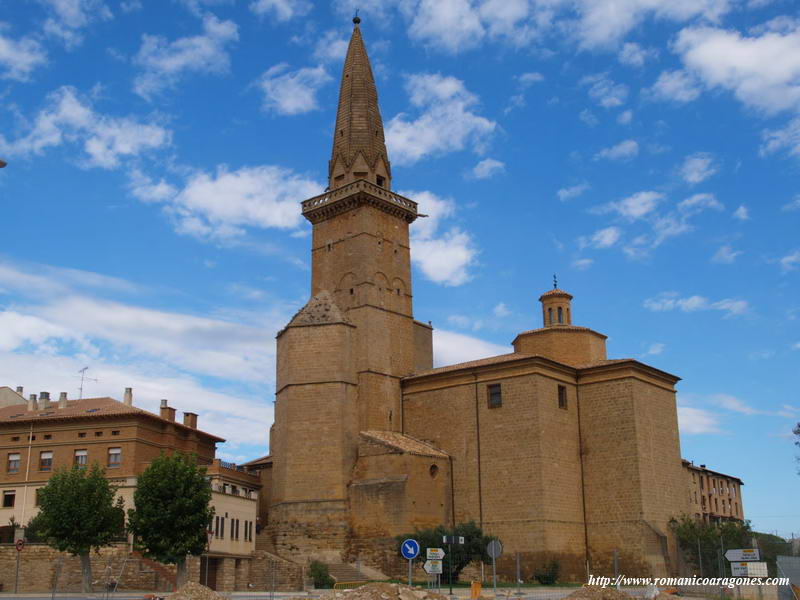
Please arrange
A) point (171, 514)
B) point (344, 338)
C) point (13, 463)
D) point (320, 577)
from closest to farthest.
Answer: point (171, 514), point (320, 577), point (13, 463), point (344, 338)

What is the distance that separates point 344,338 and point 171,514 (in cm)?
1577

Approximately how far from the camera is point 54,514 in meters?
33.7

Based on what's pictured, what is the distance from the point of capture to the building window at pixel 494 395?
147 feet

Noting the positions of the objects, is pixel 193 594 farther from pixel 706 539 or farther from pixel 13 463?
pixel 706 539

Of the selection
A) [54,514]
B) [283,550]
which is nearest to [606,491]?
[283,550]

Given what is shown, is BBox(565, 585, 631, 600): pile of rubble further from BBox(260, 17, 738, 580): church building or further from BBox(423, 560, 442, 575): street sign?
BBox(260, 17, 738, 580): church building

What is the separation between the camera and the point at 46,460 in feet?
145

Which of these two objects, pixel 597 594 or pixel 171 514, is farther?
pixel 171 514

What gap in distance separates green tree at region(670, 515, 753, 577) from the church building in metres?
0.68

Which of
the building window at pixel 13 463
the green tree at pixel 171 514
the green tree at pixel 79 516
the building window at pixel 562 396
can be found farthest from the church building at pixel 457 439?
the building window at pixel 13 463

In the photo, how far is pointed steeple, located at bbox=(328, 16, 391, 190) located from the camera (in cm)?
5181

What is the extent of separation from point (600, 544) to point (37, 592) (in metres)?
24.8

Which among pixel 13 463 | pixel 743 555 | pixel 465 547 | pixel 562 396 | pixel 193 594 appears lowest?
pixel 193 594

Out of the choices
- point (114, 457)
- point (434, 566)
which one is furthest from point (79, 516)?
point (434, 566)
